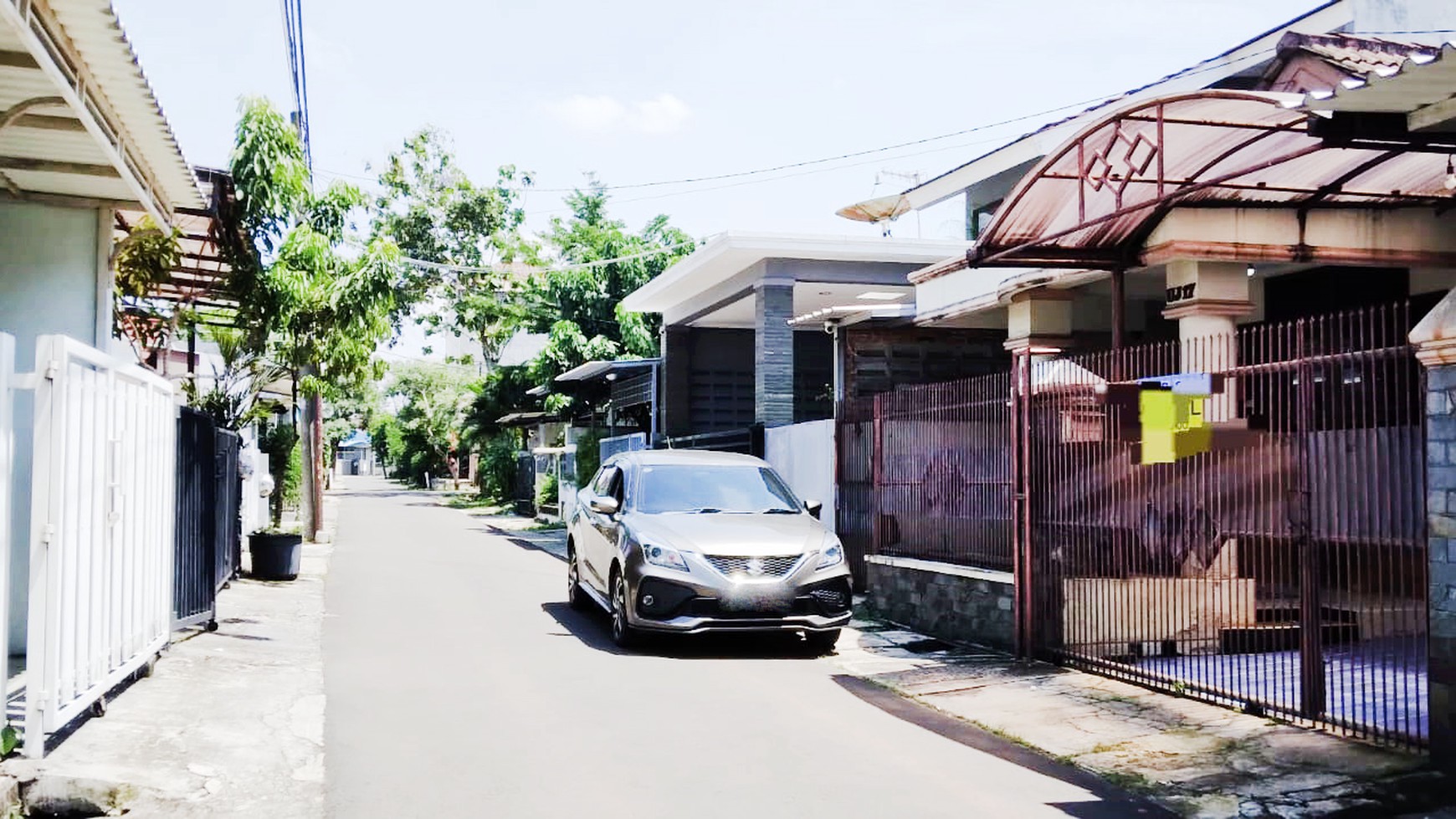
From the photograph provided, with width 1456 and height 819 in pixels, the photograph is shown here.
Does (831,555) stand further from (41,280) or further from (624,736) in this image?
(41,280)

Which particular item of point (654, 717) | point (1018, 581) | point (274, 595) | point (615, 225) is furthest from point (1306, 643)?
point (615, 225)

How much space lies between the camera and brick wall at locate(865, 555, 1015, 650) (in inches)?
415

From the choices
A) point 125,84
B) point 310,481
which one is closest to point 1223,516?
point 125,84

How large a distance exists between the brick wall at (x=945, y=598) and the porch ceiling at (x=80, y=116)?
7105mm

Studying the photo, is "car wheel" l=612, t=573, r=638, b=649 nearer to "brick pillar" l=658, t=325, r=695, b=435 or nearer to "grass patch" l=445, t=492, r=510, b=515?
"brick pillar" l=658, t=325, r=695, b=435

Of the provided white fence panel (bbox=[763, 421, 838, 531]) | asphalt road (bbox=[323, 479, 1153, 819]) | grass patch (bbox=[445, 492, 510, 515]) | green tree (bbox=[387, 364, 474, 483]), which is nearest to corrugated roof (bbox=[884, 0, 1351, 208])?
white fence panel (bbox=[763, 421, 838, 531])

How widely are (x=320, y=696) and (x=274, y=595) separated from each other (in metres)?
6.25

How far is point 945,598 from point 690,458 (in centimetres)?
279

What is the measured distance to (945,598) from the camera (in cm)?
1148

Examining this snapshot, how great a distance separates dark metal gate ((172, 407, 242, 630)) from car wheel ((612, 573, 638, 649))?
138 inches

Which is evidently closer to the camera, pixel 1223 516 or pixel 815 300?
pixel 1223 516

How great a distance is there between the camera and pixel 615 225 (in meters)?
36.5

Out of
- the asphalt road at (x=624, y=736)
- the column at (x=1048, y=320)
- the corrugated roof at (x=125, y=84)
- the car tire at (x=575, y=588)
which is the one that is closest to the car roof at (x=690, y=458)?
the car tire at (x=575, y=588)

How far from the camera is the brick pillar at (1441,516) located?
6168 mm
